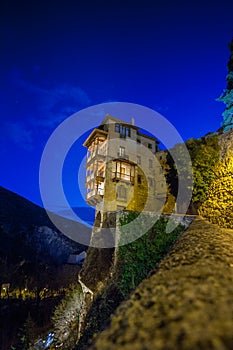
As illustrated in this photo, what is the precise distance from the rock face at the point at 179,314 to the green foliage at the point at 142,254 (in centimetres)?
733

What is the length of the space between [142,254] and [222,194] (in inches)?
241

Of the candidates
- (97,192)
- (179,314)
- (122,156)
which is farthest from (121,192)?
(179,314)

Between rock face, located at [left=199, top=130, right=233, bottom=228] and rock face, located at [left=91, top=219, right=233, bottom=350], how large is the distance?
26.5ft

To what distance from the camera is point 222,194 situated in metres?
12.3

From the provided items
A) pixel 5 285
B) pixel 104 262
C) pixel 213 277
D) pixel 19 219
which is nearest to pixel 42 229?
pixel 19 219

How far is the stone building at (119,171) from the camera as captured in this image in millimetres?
28673

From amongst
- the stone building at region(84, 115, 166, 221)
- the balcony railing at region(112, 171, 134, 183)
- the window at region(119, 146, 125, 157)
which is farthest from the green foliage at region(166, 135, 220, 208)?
the window at region(119, 146, 125, 157)

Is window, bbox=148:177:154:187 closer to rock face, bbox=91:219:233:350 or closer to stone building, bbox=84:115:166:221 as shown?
stone building, bbox=84:115:166:221

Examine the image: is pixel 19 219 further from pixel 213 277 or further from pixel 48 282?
pixel 213 277

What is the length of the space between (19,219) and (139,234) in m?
83.0

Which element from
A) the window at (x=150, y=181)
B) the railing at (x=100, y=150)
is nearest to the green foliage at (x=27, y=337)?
the railing at (x=100, y=150)

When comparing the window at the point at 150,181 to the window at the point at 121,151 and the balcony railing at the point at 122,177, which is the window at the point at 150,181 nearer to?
the balcony railing at the point at 122,177

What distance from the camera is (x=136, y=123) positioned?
→ 35.6 metres

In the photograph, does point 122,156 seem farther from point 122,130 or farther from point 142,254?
point 142,254
